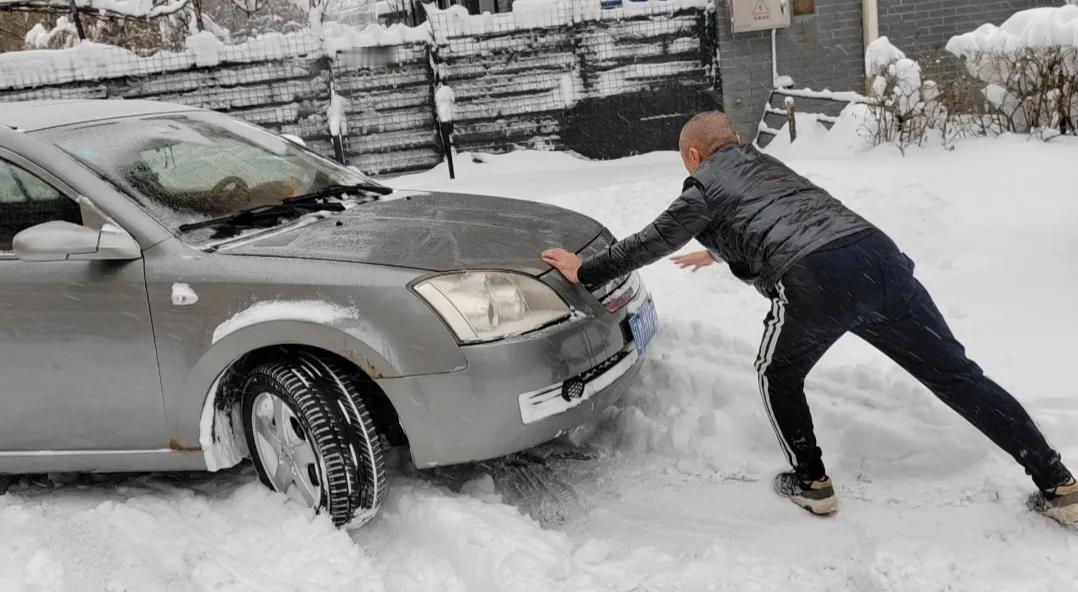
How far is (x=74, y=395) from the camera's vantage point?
10.8 ft

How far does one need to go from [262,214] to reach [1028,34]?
6259 millimetres

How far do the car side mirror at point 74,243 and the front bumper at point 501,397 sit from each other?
1.06 metres

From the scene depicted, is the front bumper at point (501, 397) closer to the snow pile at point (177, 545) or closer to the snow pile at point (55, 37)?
the snow pile at point (177, 545)

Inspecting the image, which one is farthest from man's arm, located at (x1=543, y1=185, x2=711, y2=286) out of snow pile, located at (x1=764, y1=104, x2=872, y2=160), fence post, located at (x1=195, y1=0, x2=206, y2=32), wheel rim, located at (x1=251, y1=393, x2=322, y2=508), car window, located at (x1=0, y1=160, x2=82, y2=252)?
fence post, located at (x1=195, y1=0, x2=206, y2=32)

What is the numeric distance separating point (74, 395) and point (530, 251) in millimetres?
1770

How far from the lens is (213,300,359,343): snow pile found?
3008 mm

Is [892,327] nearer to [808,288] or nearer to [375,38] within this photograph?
[808,288]

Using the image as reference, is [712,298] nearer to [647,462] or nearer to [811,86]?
[647,462]

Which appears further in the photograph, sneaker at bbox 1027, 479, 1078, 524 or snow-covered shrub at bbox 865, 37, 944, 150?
snow-covered shrub at bbox 865, 37, 944, 150

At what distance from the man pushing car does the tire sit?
1002 millimetres

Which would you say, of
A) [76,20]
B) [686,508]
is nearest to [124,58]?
[76,20]

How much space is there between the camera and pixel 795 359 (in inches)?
120

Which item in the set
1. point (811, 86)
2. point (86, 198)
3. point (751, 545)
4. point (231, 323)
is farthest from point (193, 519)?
point (811, 86)

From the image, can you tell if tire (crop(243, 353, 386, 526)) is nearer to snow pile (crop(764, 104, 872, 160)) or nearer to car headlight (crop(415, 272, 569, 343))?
car headlight (crop(415, 272, 569, 343))
